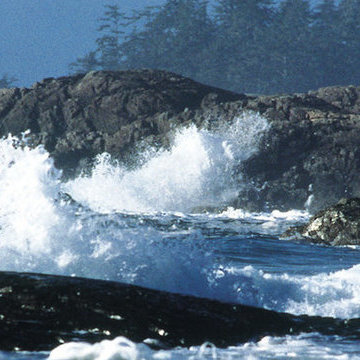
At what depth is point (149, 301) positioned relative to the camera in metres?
5.72

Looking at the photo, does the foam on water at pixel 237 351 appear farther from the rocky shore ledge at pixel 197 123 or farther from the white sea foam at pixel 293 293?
the rocky shore ledge at pixel 197 123

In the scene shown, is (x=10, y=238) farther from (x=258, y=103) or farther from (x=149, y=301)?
(x=258, y=103)

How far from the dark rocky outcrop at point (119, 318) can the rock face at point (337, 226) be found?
269 inches

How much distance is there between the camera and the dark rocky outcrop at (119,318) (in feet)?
16.5

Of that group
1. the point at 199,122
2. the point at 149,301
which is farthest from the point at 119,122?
the point at 149,301

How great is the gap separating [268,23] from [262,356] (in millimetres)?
75474

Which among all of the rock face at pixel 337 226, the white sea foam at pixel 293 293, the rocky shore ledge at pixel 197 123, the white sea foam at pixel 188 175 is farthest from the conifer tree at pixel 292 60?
the white sea foam at pixel 293 293

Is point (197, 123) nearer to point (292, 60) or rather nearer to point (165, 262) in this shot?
point (165, 262)

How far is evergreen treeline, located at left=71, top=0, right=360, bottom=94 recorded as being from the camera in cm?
7081

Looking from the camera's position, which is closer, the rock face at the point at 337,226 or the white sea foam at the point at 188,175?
the rock face at the point at 337,226

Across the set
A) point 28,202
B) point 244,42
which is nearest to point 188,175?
point 28,202

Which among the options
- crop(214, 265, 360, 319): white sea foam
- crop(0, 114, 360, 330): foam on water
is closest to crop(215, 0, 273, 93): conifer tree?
crop(0, 114, 360, 330): foam on water

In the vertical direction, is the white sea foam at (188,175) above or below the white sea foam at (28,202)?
above

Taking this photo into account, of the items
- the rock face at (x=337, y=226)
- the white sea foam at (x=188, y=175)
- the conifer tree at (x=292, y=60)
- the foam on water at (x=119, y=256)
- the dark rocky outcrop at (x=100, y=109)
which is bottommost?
the foam on water at (x=119, y=256)
